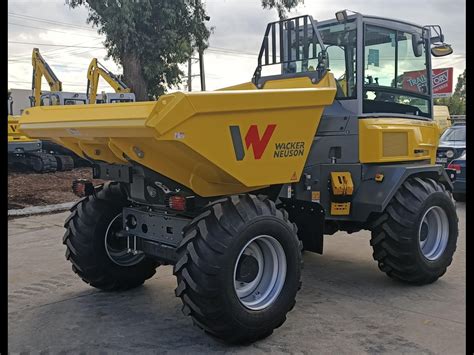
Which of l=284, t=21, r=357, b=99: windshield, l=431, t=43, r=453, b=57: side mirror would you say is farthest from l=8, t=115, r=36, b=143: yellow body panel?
l=431, t=43, r=453, b=57: side mirror

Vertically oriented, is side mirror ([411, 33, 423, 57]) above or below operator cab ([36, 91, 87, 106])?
below

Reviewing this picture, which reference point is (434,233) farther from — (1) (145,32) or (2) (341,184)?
(1) (145,32)

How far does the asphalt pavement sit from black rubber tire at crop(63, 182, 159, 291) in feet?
0.59

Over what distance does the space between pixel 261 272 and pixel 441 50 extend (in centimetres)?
326

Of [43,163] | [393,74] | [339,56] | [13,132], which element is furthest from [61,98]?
[393,74]

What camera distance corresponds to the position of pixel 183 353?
136 inches

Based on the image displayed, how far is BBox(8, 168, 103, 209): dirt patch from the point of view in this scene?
9607mm

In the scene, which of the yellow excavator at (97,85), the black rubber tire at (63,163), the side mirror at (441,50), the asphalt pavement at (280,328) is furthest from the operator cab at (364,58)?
the yellow excavator at (97,85)

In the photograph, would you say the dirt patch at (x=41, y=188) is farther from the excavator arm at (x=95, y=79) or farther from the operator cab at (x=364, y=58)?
the operator cab at (x=364, y=58)

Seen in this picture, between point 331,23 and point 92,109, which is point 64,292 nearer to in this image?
point 92,109

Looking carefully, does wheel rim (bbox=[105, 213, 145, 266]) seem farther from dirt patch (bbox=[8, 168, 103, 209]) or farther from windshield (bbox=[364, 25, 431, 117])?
dirt patch (bbox=[8, 168, 103, 209])

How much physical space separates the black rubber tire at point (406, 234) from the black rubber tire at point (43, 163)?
34.5 feet

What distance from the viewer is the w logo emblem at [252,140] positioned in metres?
3.41
